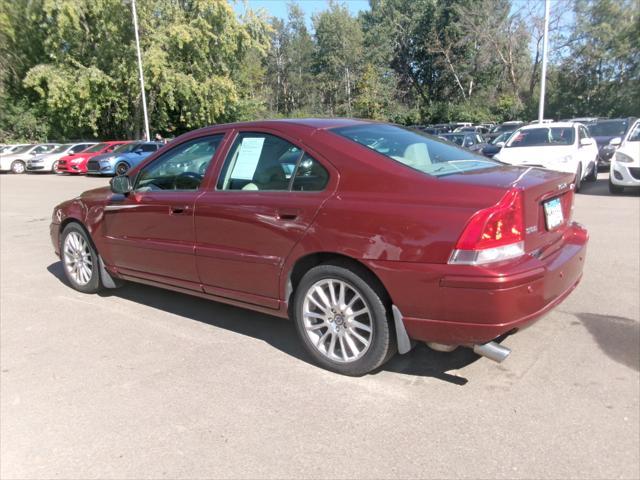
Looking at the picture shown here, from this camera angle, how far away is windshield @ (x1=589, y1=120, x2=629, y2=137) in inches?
728

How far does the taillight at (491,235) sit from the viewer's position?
2.89 metres

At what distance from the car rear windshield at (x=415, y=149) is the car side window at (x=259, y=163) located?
0.39m

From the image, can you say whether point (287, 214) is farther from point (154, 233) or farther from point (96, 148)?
point (96, 148)

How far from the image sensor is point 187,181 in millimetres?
4391

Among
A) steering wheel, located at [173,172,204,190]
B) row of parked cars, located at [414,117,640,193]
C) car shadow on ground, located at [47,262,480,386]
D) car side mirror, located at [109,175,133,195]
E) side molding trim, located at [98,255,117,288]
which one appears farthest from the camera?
row of parked cars, located at [414,117,640,193]

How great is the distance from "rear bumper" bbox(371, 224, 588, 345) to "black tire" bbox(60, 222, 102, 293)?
3.24 m

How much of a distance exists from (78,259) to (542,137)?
34.6ft

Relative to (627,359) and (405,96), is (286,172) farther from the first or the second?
(405,96)

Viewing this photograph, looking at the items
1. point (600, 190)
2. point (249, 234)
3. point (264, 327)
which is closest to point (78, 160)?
point (600, 190)

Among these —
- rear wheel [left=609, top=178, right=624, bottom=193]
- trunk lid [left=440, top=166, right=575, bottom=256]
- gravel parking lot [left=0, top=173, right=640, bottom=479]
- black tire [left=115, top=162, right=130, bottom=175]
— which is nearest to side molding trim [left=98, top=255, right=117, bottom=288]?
gravel parking lot [left=0, top=173, right=640, bottom=479]

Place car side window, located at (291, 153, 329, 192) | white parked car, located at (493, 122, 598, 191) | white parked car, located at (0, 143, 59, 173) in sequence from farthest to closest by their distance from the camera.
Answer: white parked car, located at (0, 143, 59, 173)
white parked car, located at (493, 122, 598, 191)
car side window, located at (291, 153, 329, 192)

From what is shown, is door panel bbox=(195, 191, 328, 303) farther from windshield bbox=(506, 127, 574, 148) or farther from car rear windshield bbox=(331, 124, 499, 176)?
windshield bbox=(506, 127, 574, 148)

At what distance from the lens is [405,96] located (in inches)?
2037

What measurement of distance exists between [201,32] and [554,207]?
105 feet
